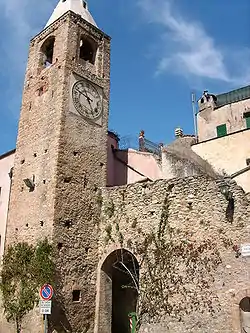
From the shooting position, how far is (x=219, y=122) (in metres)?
24.5

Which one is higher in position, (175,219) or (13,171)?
(13,171)

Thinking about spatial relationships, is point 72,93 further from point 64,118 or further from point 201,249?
point 201,249

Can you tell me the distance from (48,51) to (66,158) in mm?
5824

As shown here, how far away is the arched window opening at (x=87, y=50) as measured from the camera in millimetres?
17295

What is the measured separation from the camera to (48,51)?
17.5m

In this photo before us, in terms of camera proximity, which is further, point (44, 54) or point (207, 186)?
point (44, 54)

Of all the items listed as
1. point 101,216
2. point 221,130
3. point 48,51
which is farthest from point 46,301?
point 221,130

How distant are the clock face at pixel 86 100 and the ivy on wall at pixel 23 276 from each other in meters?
5.11

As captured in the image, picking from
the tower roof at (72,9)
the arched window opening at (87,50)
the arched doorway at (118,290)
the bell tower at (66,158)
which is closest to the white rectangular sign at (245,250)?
the arched doorway at (118,290)

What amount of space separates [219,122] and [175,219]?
1308cm

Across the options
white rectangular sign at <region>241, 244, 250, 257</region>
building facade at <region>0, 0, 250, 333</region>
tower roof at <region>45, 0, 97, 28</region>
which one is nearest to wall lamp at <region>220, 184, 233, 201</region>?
building facade at <region>0, 0, 250, 333</region>

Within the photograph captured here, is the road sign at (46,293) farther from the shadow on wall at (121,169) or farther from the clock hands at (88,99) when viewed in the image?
the shadow on wall at (121,169)

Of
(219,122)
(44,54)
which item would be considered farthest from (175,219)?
(219,122)

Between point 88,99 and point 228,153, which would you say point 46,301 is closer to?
point 88,99
